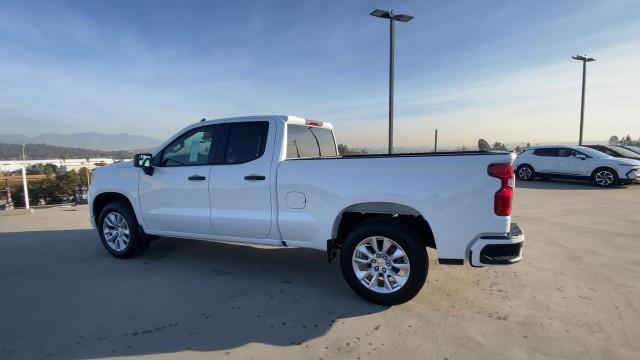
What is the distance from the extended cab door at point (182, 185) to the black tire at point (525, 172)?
49.3ft

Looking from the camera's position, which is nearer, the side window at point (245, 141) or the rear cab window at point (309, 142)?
the side window at point (245, 141)

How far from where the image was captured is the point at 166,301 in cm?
388

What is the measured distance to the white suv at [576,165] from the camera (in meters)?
13.1

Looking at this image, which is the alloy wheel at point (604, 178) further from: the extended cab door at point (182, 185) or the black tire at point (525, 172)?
the extended cab door at point (182, 185)

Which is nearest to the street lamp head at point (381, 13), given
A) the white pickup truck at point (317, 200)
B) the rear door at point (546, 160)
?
the white pickup truck at point (317, 200)

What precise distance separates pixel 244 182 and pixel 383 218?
166cm

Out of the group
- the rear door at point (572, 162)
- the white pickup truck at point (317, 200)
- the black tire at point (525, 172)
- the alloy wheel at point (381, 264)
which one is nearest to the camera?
the white pickup truck at point (317, 200)

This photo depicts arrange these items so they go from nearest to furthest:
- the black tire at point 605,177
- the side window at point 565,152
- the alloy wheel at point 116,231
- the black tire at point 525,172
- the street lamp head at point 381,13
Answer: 1. the alloy wheel at point 116,231
2. the street lamp head at point 381,13
3. the black tire at point 605,177
4. the side window at point 565,152
5. the black tire at point 525,172

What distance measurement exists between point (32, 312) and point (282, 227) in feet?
8.42

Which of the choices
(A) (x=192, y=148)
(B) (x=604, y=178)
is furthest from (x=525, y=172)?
(A) (x=192, y=148)

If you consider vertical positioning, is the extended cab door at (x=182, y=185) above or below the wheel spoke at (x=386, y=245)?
above

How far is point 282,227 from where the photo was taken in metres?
4.17

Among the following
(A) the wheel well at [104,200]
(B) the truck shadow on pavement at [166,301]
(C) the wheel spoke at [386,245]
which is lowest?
(B) the truck shadow on pavement at [166,301]

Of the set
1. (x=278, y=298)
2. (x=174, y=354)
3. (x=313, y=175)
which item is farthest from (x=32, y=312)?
(x=313, y=175)
